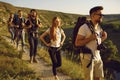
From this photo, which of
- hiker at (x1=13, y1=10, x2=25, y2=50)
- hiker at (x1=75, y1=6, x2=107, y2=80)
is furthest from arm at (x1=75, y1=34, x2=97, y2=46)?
hiker at (x1=13, y1=10, x2=25, y2=50)

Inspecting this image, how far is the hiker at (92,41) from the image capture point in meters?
7.13

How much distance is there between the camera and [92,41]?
719 centimetres

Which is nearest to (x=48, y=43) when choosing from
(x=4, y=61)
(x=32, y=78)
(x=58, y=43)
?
(x=58, y=43)

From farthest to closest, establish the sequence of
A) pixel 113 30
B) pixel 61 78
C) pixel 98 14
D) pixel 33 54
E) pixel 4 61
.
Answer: pixel 113 30
pixel 33 54
pixel 4 61
pixel 61 78
pixel 98 14

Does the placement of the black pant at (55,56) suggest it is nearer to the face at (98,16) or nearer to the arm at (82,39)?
the arm at (82,39)

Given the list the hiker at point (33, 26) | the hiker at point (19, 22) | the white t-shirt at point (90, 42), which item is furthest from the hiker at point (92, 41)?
the hiker at point (19, 22)

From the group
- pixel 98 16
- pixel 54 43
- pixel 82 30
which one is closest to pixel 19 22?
pixel 54 43

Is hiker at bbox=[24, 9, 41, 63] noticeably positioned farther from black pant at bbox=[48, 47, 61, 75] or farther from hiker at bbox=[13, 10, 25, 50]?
black pant at bbox=[48, 47, 61, 75]

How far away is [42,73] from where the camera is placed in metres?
11.9

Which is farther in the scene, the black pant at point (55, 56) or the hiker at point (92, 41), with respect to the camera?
the black pant at point (55, 56)

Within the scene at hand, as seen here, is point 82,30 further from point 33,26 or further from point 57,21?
point 33,26

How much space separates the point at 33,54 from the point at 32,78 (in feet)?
12.4

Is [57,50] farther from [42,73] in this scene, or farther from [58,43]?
[42,73]

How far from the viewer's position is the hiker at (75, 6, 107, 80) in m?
7.13
